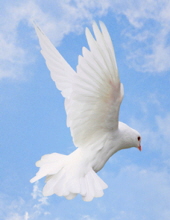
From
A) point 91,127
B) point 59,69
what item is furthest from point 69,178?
point 59,69

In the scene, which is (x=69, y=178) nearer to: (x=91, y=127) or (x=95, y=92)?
(x=91, y=127)

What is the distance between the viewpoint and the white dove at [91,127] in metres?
4.18

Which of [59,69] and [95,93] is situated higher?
[59,69]

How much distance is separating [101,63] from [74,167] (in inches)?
56.1

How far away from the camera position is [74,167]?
4770 mm

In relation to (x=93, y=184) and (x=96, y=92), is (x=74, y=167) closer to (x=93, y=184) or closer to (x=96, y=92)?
(x=93, y=184)

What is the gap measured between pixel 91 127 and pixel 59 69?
136 centimetres

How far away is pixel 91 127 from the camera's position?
4902mm

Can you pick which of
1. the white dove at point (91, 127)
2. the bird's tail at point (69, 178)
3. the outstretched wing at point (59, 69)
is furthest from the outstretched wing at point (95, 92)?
the bird's tail at point (69, 178)

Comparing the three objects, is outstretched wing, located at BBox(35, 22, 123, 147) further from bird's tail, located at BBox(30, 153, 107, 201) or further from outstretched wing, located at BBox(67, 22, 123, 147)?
bird's tail, located at BBox(30, 153, 107, 201)

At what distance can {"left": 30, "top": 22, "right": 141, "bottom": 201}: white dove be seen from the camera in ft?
13.7

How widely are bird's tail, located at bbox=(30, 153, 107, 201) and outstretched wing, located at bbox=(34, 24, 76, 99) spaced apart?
1.22 meters

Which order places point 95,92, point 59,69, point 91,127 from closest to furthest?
1. point 95,92
2. point 91,127
3. point 59,69

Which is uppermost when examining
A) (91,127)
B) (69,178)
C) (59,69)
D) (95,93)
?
(59,69)
